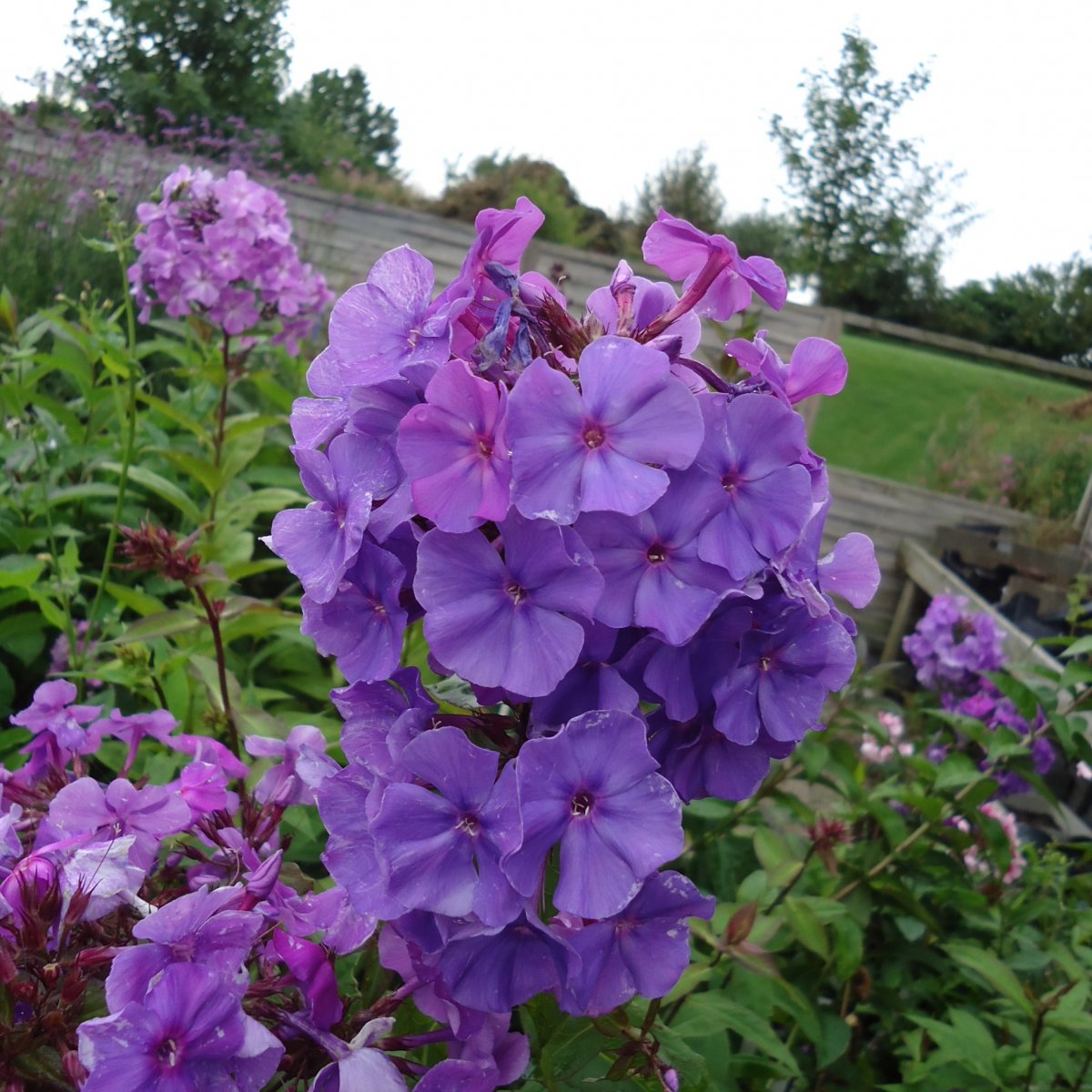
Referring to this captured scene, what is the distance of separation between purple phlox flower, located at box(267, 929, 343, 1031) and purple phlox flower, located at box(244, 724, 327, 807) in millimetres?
193

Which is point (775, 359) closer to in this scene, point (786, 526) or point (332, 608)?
point (786, 526)

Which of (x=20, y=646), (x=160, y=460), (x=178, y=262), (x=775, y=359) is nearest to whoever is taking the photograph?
(x=775, y=359)

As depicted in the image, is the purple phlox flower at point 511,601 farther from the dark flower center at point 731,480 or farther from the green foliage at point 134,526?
the green foliage at point 134,526

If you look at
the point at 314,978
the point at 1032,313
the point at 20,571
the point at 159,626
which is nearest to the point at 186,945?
the point at 314,978

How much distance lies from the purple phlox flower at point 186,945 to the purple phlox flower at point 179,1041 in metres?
0.01

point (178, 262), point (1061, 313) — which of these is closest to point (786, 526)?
point (178, 262)

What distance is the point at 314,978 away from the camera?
0.71m


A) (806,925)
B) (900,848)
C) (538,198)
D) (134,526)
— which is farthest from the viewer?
(538,198)

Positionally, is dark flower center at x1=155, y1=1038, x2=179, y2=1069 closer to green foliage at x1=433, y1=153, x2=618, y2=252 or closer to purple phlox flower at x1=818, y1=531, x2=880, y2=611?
purple phlox flower at x1=818, y1=531, x2=880, y2=611

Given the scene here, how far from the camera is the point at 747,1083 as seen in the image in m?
1.58

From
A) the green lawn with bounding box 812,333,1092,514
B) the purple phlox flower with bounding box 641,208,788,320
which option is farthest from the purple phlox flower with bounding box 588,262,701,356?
the green lawn with bounding box 812,333,1092,514

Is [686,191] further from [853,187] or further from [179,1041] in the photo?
[179,1041]

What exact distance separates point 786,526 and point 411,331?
0.32 meters

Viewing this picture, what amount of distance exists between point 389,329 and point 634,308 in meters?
0.21
